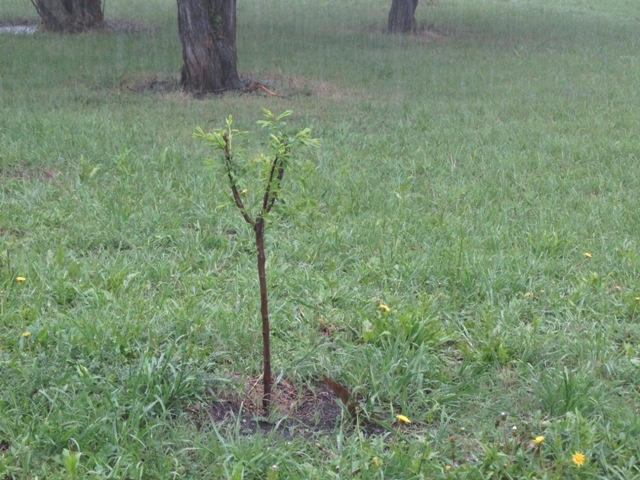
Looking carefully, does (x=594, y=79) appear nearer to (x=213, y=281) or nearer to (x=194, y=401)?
(x=213, y=281)

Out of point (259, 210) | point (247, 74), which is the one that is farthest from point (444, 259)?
point (247, 74)

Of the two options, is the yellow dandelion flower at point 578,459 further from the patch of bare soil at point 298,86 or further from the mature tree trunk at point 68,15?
the mature tree trunk at point 68,15

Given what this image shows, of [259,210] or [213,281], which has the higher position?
[259,210]

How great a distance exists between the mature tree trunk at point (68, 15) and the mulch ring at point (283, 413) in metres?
13.3

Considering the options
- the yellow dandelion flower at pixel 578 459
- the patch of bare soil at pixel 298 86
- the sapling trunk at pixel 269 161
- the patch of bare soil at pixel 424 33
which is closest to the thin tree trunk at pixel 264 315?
the sapling trunk at pixel 269 161

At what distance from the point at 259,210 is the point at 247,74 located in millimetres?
8326

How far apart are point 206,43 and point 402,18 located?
827 cm

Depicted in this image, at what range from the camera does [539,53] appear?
14570mm

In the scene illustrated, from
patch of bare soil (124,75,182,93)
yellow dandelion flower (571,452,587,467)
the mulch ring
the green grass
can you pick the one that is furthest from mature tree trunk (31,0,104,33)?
yellow dandelion flower (571,452,587,467)

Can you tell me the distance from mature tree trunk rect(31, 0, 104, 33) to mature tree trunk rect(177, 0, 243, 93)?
5.96 meters

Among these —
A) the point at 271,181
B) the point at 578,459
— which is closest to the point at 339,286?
the point at 271,181

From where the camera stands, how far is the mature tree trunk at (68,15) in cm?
1533

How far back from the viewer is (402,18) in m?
17.5

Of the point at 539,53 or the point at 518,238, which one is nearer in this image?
the point at 518,238
